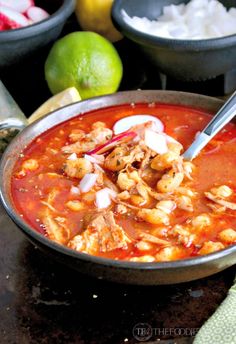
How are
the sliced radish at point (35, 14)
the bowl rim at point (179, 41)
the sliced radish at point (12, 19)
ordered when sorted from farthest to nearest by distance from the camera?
the sliced radish at point (35, 14) → the sliced radish at point (12, 19) → the bowl rim at point (179, 41)

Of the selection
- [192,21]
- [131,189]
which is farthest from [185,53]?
[131,189]

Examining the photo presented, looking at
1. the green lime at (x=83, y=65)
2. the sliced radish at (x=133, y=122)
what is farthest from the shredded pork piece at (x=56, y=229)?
the green lime at (x=83, y=65)

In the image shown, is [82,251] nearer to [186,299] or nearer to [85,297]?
[85,297]

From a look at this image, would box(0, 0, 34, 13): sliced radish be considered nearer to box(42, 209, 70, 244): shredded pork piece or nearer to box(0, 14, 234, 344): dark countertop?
box(0, 14, 234, 344): dark countertop

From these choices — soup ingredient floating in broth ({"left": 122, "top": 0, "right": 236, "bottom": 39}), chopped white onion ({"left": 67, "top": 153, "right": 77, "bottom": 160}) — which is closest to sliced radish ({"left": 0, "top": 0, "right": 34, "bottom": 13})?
soup ingredient floating in broth ({"left": 122, "top": 0, "right": 236, "bottom": 39})

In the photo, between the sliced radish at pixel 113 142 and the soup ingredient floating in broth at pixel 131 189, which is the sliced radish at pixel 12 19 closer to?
the soup ingredient floating in broth at pixel 131 189

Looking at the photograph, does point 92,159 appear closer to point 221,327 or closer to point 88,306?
point 88,306
